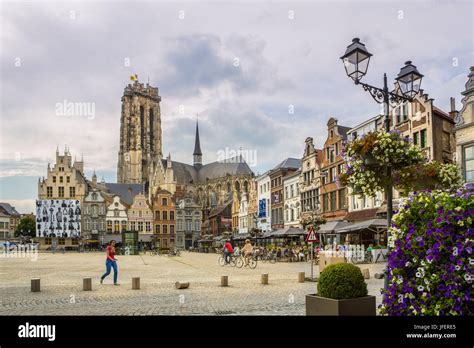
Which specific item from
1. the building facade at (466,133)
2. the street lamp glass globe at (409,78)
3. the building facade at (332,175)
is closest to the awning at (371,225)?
the building facade at (466,133)

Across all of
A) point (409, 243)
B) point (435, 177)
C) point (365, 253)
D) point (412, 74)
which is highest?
point (412, 74)

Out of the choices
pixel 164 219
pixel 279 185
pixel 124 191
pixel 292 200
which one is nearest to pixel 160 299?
pixel 292 200

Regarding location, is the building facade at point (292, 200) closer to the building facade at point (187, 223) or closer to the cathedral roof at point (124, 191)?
the building facade at point (187, 223)

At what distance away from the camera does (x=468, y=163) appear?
2644 cm

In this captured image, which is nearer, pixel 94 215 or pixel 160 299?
pixel 160 299

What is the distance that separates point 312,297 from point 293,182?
48435 mm

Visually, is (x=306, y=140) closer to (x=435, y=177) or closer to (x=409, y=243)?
(x=435, y=177)

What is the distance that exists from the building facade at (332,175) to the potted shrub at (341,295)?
37.1 metres

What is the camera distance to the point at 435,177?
39.9 feet

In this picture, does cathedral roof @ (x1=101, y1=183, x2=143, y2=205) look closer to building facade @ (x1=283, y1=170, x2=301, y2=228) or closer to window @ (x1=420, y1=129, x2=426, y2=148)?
building facade @ (x1=283, y1=170, x2=301, y2=228)

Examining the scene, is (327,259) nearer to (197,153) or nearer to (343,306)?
(343,306)

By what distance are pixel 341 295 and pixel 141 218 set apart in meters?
88.6
